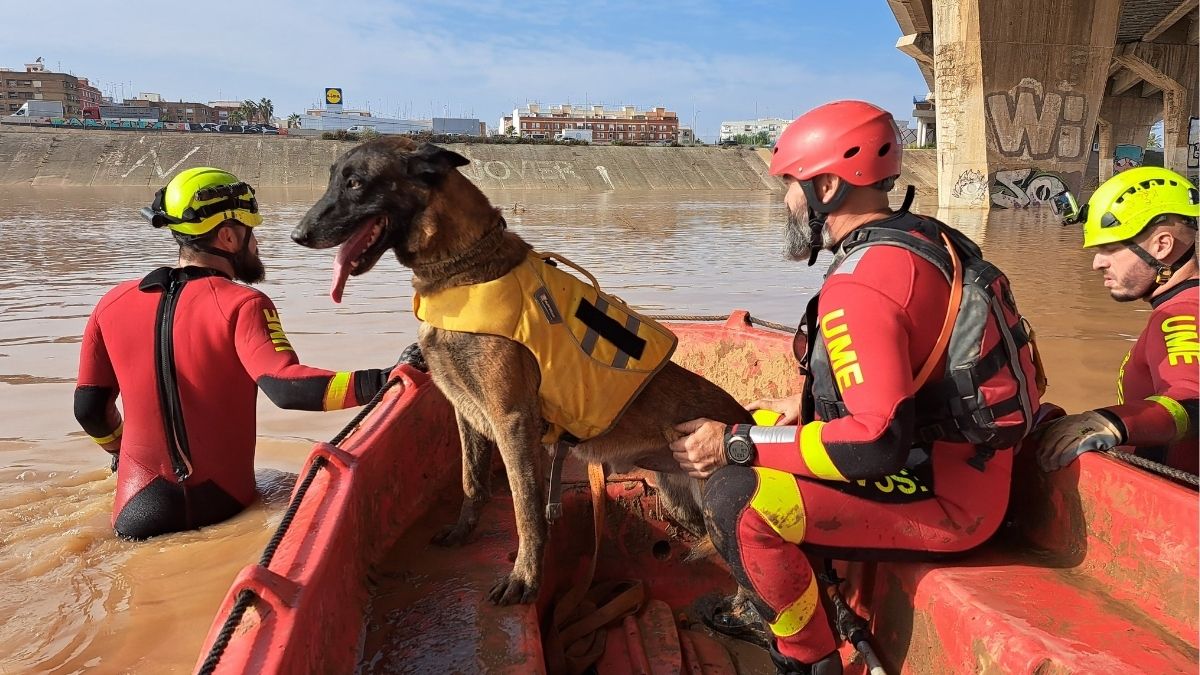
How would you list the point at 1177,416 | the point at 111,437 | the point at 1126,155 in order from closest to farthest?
the point at 1177,416 → the point at 111,437 → the point at 1126,155

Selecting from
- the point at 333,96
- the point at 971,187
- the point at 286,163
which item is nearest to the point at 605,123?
the point at 333,96

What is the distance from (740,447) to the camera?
2611 millimetres

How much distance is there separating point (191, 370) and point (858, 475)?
3151mm

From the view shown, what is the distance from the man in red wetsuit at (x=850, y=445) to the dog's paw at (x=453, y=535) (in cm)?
132

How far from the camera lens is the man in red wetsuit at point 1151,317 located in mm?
2836

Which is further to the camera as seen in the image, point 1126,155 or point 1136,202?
point 1126,155

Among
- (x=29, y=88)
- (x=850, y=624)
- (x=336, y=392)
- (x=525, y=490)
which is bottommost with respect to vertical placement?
(x=850, y=624)

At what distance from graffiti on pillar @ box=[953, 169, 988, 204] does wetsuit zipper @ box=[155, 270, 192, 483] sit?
28.0 metres

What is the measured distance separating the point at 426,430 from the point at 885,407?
2.49m

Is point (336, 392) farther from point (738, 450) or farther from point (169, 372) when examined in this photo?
point (738, 450)

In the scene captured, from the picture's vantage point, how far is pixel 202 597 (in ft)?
12.5

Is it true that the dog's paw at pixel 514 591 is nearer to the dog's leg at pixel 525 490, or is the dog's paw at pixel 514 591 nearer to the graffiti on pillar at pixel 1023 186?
the dog's leg at pixel 525 490

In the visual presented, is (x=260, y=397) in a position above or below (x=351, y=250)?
below

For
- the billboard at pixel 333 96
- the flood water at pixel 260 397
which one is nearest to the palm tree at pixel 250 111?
the billboard at pixel 333 96
